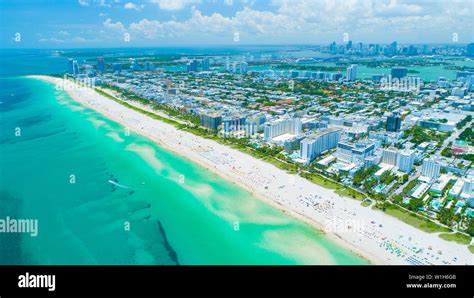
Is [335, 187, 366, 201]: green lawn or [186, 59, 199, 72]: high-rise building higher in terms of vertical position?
[186, 59, 199, 72]: high-rise building

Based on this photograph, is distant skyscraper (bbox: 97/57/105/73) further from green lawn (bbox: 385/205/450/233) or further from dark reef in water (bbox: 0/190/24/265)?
green lawn (bbox: 385/205/450/233)

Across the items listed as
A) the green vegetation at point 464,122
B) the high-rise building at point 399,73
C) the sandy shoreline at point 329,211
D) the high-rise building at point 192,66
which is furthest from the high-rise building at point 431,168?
the high-rise building at point 192,66

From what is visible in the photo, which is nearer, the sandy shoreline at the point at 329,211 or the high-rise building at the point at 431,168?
the sandy shoreline at the point at 329,211

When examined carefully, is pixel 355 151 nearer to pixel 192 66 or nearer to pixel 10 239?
pixel 10 239

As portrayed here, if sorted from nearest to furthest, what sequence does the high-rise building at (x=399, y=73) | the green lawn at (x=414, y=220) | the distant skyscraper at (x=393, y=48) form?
the green lawn at (x=414, y=220) → the high-rise building at (x=399, y=73) → the distant skyscraper at (x=393, y=48)

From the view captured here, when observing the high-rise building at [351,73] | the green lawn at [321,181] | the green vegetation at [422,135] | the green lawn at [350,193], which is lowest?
the green lawn at [350,193]

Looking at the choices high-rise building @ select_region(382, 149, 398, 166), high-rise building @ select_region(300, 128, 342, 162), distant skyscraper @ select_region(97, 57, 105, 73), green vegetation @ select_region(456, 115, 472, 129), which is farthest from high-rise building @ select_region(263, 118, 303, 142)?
distant skyscraper @ select_region(97, 57, 105, 73)

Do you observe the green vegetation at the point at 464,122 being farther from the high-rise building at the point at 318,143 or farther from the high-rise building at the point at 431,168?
the high-rise building at the point at 431,168

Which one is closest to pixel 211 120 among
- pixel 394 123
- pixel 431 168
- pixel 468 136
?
pixel 394 123
